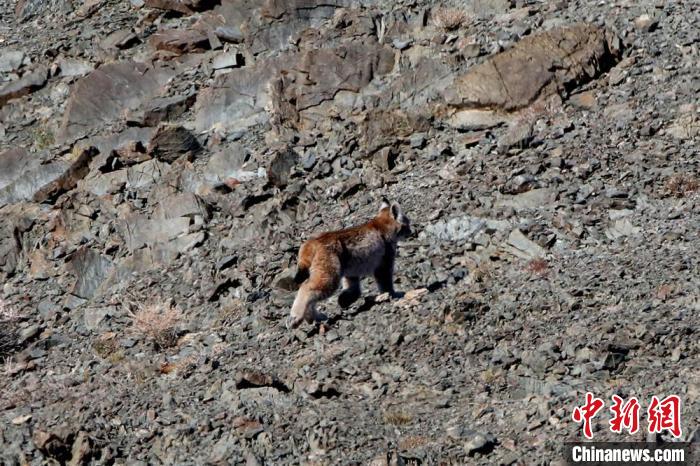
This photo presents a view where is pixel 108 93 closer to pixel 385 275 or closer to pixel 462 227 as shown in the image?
pixel 462 227

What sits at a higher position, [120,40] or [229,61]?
[120,40]

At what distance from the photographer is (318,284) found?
15047 millimetres

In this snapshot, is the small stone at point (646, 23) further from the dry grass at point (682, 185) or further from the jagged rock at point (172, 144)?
the jagged rock at point (172, 144)

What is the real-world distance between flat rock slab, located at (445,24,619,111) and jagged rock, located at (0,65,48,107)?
11.5m

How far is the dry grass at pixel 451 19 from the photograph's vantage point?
2477cm

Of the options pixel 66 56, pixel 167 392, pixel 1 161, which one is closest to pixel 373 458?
pixel 167 392

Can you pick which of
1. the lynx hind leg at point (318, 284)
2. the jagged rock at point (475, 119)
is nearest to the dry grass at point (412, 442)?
the lynx hind leg at point (318, 284)

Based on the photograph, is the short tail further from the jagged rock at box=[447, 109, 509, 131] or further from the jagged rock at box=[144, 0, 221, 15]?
the jagged rock at box=[144, 0, 221, 15]

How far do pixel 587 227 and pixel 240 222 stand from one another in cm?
666

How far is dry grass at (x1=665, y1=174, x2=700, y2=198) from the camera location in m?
18.2

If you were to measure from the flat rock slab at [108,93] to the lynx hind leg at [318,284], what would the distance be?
12166 mm

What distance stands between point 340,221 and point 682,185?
19.6 ft

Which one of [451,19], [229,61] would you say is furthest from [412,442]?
[229,61]

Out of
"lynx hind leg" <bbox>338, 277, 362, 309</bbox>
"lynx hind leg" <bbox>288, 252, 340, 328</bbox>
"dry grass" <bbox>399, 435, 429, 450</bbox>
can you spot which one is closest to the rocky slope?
"dry grass" <bbox>399, 435, 429, 450</bbox>
